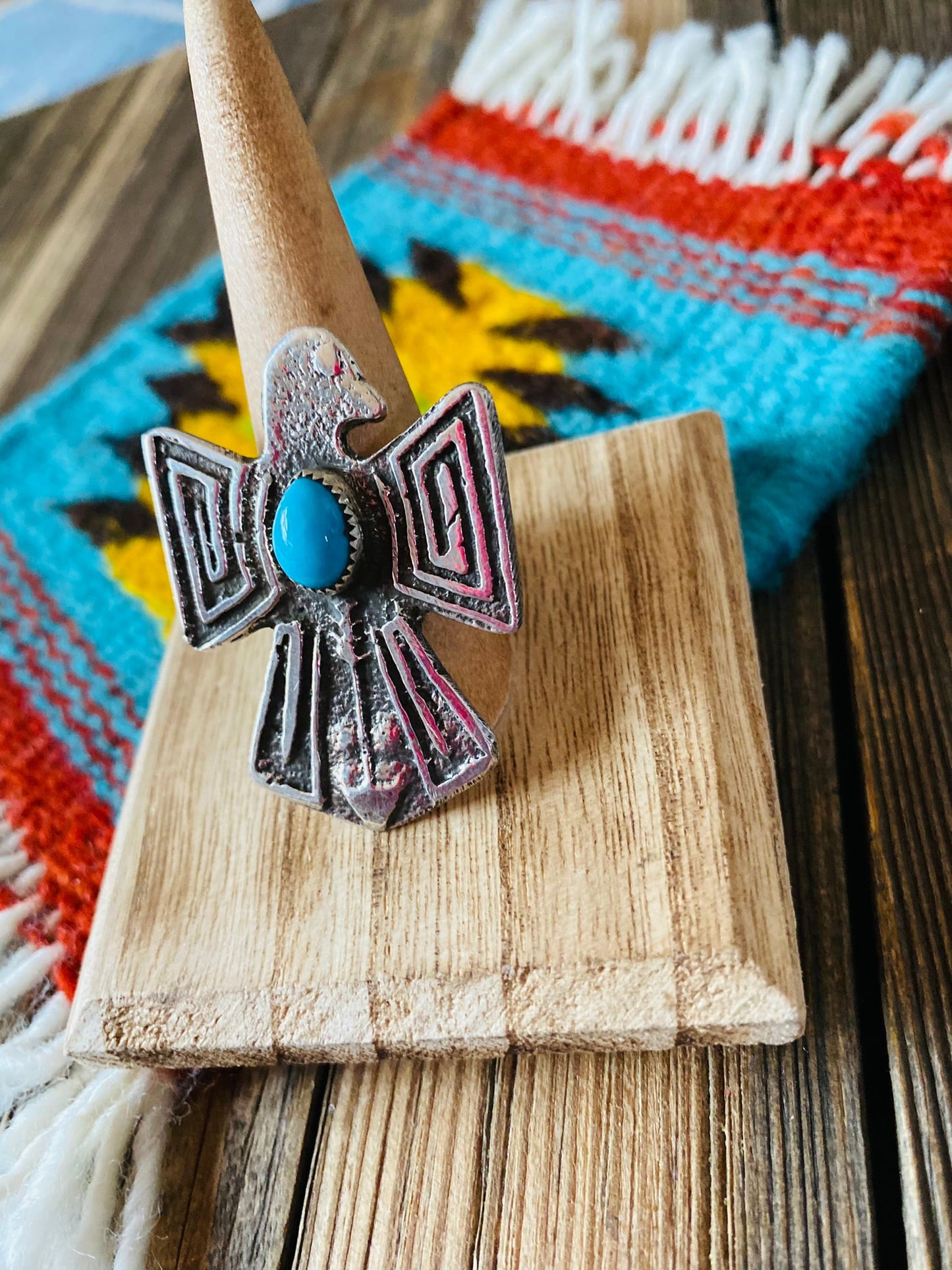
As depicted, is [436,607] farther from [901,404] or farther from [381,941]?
[901,404]

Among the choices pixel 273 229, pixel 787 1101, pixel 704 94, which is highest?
pixel 273 229

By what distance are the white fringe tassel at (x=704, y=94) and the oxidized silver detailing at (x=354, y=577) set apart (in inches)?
14.2

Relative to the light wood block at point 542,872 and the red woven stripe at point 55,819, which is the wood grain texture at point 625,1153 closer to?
the light wood block at point 542,872

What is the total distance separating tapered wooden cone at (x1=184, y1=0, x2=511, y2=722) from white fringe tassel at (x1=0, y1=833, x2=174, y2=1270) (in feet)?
0.67

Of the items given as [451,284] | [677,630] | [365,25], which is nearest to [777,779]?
[677,630]

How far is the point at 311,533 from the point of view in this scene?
0.33 meters

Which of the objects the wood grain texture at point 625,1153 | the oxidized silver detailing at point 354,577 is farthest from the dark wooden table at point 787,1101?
the oxidized silver detailing at point 354,577

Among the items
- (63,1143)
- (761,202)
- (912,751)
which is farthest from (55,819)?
(761,202)

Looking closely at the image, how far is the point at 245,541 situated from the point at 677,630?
161 mm

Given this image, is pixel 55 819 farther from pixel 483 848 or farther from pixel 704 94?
pixel 704 94

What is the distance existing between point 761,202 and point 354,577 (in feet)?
1.23

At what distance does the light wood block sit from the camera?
0.32 m

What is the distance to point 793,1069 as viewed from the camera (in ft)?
1.13

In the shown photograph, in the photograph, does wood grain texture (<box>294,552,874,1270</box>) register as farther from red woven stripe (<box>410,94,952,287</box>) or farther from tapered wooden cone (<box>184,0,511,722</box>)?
red woven stripe (<box>410,94,952,287</box>)
